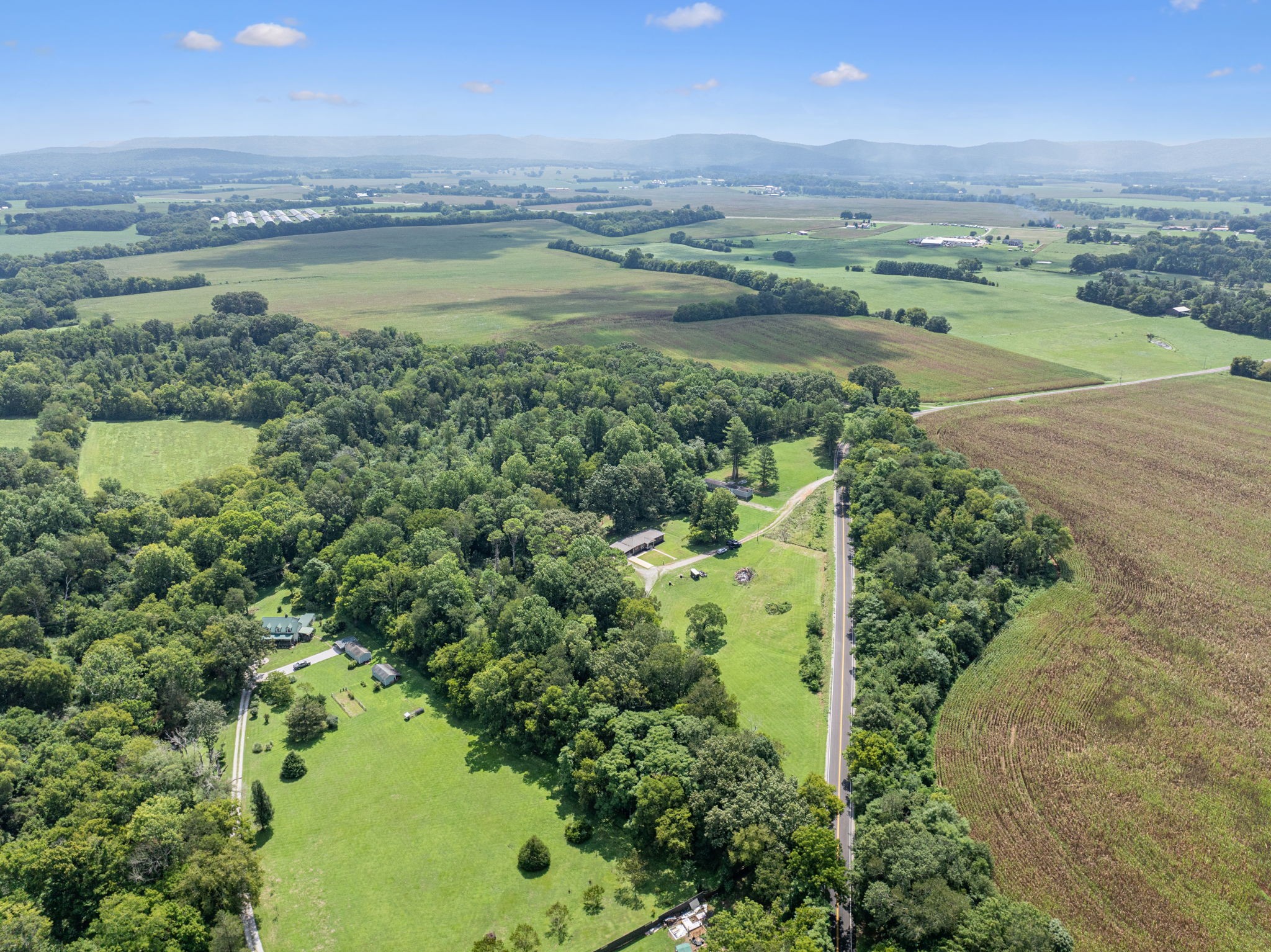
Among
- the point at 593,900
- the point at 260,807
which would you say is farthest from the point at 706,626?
the point at 260,807

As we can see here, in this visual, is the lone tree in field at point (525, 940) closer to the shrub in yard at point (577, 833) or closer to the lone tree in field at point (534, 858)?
the lone tree in field at point (534, 858)

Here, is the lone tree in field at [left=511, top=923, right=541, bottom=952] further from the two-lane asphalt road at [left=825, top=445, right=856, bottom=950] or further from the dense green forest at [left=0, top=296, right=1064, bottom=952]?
the two-lane asphalt road at [left=825, top=445, right=856, bottom=950]

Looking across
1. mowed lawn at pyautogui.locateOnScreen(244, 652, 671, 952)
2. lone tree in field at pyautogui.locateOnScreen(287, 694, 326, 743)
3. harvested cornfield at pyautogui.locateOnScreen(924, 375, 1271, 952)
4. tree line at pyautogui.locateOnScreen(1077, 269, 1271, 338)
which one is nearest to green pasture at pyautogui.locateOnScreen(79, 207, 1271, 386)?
tree line at pyautogui.locateOnScreen(1077, 269, 1271, 338)

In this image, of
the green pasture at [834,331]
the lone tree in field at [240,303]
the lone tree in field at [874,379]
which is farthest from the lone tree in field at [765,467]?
the lone tree in field at [240,303]

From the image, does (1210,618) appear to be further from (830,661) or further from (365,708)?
(365,708)

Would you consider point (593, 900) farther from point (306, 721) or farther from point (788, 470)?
point (788, 470)

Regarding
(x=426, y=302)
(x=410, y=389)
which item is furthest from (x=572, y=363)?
(x=426, y=302)
